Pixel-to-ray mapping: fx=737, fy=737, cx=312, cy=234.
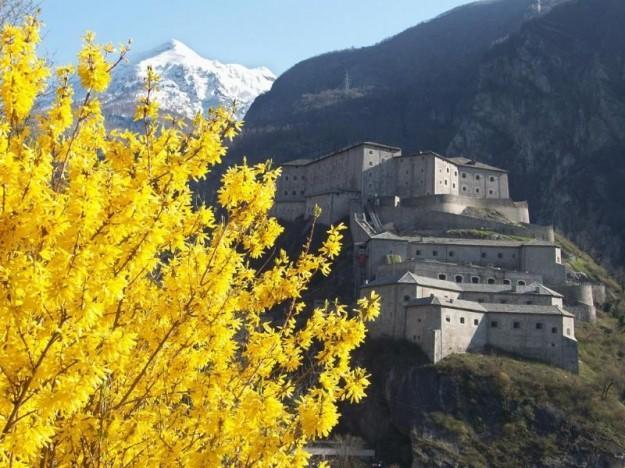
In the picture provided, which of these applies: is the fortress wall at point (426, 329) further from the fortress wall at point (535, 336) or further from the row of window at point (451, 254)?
the row of window at point (451, 254)

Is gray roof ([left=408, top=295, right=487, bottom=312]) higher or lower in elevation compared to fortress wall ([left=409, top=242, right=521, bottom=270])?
lower

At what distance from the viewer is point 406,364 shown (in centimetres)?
6241

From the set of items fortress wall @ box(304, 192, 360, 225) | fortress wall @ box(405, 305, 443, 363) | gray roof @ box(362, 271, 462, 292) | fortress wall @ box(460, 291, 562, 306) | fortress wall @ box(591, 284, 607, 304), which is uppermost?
fortress wall @ box(304, 192, 360, 225)

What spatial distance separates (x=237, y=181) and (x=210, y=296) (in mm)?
1407

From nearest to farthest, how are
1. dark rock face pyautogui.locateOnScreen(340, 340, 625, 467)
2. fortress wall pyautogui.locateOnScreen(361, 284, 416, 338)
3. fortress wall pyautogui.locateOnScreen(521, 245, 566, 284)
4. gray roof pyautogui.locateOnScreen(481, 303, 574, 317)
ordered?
dark rock face pyautogui.locateOnScreen(340, 340, 625, 467) → gray roof pyautogui.locateOnScreen(481, 303, 574, 317) → fortress wall pyautogui.locateOnScreen(361, 284, 416, 338) → fortress wall pyautogui.locateOnScreen(521, 245, 566, 284)

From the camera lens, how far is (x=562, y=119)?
17038cm

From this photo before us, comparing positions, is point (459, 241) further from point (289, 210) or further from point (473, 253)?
point (289, 210)

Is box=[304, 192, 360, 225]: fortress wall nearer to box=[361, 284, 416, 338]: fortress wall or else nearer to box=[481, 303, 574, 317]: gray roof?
box=[361, 284, 416, 338]: fortress wall

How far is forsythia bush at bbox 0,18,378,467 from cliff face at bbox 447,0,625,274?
144m

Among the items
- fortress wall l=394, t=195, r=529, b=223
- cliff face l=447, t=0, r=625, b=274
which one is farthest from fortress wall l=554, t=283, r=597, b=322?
cliff face l=447, t=0, r=625, b=274

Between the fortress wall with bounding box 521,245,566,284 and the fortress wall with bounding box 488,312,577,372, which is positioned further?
the fortress wall with bounding box 521,245,566,284

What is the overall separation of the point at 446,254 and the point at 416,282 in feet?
36.1

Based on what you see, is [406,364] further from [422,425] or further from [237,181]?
[237,181]

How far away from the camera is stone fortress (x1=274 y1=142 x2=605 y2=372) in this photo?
6397 centimetres
